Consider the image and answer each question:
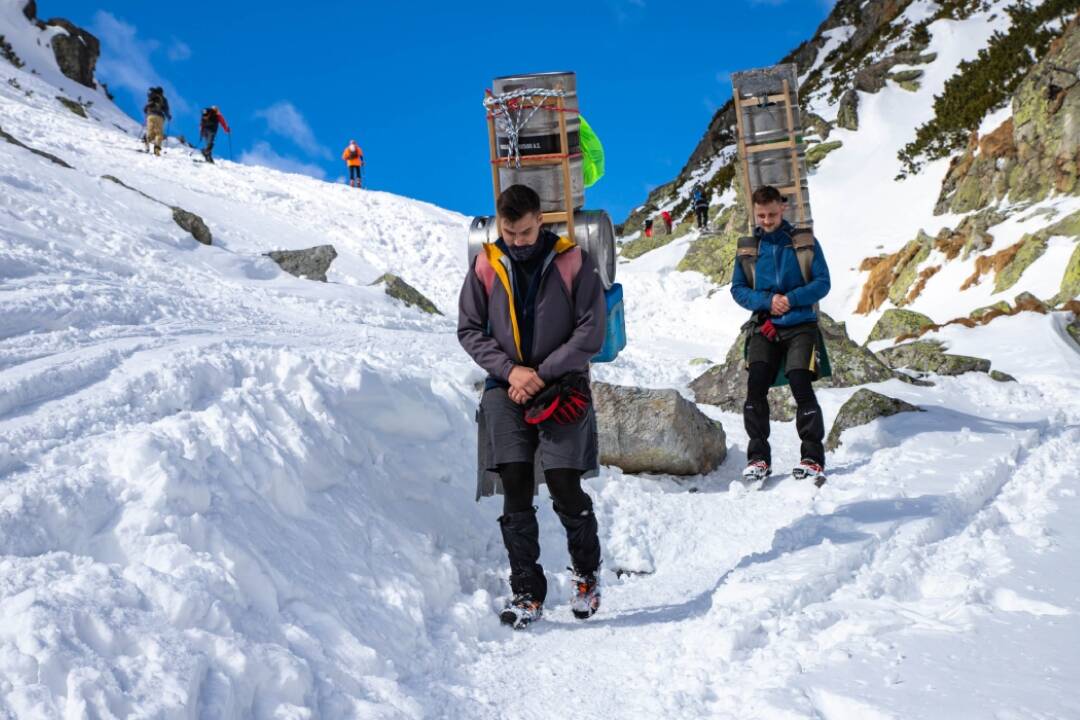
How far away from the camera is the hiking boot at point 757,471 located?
618 centimetres

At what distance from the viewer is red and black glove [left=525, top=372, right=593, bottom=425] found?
3857mm

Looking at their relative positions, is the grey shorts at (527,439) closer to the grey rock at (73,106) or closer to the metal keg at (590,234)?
the metal keg at (590,234)

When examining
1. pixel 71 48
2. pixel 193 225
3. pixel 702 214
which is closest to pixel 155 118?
pixel 193 225

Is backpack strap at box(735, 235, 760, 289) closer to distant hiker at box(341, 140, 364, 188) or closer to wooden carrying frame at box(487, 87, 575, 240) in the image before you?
wooden carrying frame at box(487, 87, 575, 240)

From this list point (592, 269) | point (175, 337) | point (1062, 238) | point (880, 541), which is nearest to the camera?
point (592, 269)

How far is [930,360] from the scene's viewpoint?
10.5 meters

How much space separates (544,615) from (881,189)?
90.6ft

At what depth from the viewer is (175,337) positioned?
7270 millimetres

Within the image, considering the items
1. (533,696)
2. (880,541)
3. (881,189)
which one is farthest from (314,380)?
(881,189)

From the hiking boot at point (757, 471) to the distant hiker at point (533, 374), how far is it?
243 centimetres

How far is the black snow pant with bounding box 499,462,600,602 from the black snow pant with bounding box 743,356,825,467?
248cm

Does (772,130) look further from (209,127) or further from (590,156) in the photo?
(209,127)

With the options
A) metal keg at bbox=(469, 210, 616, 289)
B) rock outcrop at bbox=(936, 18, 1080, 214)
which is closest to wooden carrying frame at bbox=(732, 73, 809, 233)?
metal keg at bbox=(469, 210, 616, 289)

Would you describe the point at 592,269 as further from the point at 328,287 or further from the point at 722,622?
the point at 328,287
